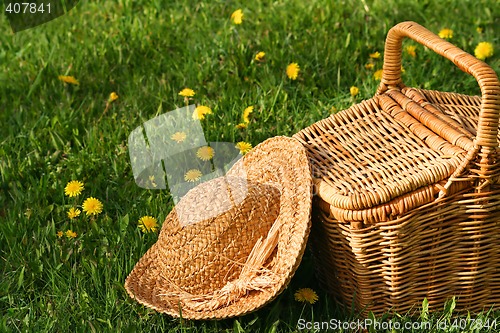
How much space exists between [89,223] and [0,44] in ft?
4.81

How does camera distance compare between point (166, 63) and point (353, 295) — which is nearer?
point (353, 295)

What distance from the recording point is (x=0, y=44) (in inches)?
146

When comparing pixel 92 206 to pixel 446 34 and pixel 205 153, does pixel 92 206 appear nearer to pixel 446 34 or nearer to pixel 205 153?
pixel 205 153

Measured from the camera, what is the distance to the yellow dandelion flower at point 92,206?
8.58ft

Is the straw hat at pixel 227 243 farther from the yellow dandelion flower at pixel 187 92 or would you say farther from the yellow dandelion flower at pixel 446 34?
the yellow dandelion flower at pixel 446 34

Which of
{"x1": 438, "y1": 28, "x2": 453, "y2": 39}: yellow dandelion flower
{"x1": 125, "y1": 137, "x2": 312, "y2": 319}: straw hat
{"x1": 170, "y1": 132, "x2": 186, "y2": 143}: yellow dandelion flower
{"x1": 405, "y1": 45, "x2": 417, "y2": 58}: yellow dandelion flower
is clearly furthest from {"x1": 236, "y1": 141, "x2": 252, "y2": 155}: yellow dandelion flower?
{"x1": 438, "y1": 28, "x2": 453, "y2": 39}: yellow dandelion flower

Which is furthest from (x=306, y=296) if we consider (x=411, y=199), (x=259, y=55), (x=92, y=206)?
(x=259, y=55)

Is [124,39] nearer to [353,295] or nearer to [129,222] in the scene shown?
[129,222]

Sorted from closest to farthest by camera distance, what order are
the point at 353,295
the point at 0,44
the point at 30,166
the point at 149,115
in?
1. the point at 353,295
2. the point at 30,166
3. the point at 149,115
4. the point at 0,44

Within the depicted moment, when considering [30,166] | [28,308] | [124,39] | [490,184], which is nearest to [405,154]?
[490,184]

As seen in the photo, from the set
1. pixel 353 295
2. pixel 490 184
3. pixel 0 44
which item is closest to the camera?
pixel 490 184

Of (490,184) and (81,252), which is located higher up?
(490,184)

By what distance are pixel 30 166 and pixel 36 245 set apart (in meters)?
0.47

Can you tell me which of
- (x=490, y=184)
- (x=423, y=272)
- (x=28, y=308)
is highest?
(x=490, y=184)
